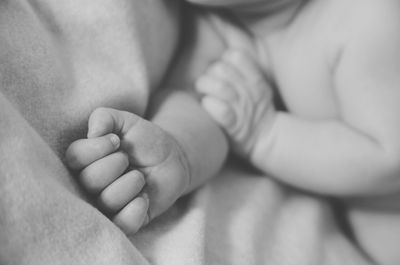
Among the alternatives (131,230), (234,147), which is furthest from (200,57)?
(131,230)

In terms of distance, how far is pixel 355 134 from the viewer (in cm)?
75

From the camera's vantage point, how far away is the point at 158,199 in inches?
23.2

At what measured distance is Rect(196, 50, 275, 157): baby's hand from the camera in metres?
0.78

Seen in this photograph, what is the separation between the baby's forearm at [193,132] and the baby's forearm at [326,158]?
8 centimetres

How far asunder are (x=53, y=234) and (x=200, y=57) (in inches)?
17.4

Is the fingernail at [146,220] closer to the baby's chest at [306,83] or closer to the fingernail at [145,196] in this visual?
the fingernail at [145,196]

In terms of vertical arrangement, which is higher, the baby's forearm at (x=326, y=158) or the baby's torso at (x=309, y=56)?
the baby's torso at (x=309, y=56)

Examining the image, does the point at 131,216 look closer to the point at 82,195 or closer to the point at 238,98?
the point at 82,195

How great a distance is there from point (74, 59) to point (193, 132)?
176 mm

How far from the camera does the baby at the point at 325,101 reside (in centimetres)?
72

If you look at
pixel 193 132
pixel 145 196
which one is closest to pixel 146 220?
pixel 145 196

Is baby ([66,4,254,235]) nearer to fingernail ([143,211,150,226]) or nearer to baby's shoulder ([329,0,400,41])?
fingernail ([143,211,150,226])

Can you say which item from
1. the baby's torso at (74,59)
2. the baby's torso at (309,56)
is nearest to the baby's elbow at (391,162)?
the baby's torso at (309,56)

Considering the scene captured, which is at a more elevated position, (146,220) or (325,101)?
(146,220)
